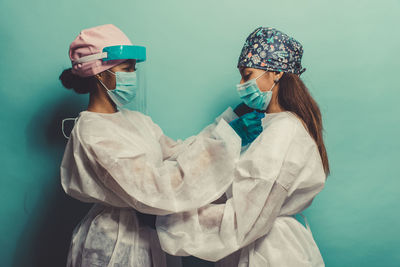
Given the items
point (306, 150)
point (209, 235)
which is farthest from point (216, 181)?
point (306, 150)

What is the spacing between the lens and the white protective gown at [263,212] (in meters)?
1.21

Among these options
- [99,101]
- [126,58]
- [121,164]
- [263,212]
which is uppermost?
[126,58]

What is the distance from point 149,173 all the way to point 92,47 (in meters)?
0.54

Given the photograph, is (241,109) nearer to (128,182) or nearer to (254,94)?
(254,94)

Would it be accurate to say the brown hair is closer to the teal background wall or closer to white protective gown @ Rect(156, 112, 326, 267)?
white protective gown @ Rect(156, 112, 326, 267)

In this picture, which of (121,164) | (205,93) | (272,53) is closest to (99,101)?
(121,164)

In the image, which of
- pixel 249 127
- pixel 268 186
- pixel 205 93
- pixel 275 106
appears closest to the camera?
pixel 268 186

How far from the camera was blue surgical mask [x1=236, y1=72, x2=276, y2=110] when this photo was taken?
55.6 inches

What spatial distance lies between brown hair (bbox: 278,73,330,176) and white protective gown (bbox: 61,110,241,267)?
0.99 ft

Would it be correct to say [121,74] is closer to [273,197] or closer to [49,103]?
[49,103]

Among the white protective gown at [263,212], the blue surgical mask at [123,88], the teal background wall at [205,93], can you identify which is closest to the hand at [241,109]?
the teal background wall at [205,93]

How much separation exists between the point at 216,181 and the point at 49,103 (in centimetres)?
102

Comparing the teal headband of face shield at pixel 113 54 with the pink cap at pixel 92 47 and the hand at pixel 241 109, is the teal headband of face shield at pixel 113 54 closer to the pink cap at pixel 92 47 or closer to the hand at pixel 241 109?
the pink cap at pixel 92 47

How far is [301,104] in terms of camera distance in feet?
4.66
